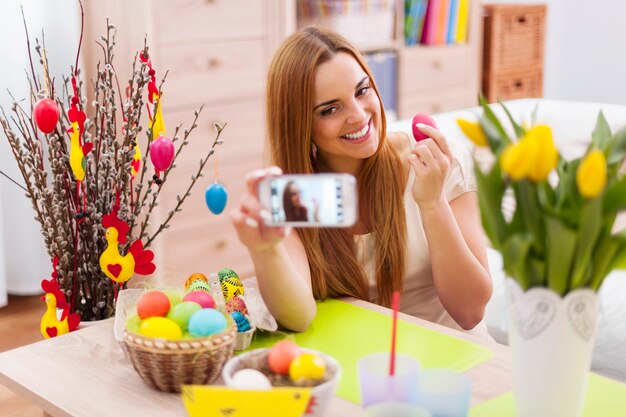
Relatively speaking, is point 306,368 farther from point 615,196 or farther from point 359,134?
point 359,134

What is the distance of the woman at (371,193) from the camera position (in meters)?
1.67

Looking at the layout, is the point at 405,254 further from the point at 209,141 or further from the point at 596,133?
the point at 209,141

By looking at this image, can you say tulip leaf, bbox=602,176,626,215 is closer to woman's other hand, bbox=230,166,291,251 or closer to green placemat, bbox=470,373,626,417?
green placemat, bbox=470,373,626,417

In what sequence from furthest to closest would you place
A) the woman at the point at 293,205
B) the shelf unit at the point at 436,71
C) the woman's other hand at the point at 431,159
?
the shelf unit at the point at 436,71
the woman's other hand at the point at 431,159
the woman at the point at 293,205

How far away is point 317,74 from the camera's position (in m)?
1.72

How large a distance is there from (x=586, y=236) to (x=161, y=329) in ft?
1.86

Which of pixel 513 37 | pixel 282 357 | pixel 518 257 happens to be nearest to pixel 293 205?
pixel 282 357

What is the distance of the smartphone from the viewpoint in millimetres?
1109

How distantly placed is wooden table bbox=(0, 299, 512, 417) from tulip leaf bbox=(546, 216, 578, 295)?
0.26 metres

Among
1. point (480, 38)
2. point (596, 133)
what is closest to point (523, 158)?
point (596, 133)

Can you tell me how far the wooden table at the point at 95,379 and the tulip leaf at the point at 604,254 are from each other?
28cm

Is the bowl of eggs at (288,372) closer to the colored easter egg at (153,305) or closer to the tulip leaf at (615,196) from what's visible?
the colored easter egg at (153,305)

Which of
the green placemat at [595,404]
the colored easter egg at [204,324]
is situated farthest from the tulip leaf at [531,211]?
the colored easter egg at [204,324]

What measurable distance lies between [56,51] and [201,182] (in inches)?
28.7
